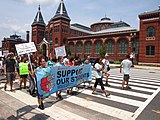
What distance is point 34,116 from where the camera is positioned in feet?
15.0

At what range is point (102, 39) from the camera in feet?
151

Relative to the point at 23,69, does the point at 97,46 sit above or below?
above

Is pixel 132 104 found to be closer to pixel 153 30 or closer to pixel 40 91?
pixel 40 91

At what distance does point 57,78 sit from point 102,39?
41328 millimetres

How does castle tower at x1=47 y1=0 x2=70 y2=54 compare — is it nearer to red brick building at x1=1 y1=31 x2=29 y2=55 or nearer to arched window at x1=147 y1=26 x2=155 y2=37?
arched window at x1=147 y1=26 x2=155 y2=37

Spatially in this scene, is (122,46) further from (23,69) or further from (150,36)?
(23,69)

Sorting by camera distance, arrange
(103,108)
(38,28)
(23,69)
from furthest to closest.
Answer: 1. (38,28)
2. (23,69)
3. (103,108)

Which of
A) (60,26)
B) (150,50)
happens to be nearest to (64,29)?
(60,26)

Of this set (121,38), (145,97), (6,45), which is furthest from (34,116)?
(6,45)

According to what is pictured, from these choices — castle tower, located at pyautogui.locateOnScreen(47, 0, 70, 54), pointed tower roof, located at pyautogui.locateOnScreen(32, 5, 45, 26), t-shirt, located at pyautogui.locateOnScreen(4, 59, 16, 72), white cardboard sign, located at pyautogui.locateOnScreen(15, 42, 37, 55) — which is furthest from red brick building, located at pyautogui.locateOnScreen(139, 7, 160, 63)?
pointed tower roof, located at pyautogui.locateOnScreen(32, 5, 45, 26)

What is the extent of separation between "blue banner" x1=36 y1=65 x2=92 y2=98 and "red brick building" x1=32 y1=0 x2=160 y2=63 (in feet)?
96.2

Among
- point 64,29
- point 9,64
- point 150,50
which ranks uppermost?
point 64,29

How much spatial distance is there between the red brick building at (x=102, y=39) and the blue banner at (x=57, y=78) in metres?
29.3

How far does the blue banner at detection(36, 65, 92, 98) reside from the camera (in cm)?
525
